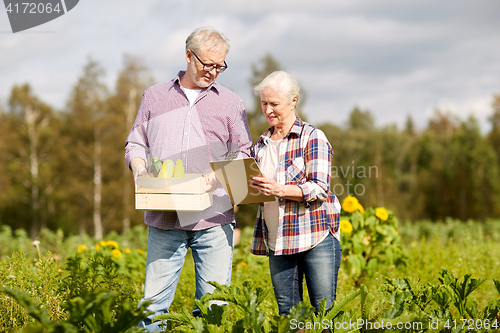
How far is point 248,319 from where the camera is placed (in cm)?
159

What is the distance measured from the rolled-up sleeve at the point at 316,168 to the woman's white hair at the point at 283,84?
0.76 ft

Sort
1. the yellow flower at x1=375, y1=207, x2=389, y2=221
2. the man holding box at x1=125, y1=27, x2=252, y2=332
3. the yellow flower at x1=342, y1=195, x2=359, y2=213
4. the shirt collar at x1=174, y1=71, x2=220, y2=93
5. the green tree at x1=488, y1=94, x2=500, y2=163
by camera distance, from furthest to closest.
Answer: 1. the green tree at x1=488, y1=94, x2=500, y2=163
2. the yellow flower at x1=375, y1=207, x2=389, y2=221
3. the yellow flower at x1=342, y1=195, x2=359, y2=213
4. the shirt collar at x1=174, y1=71, x2=220, y2=93
5. the man holding box at x1=125, y1=27, x2=252, y2=332

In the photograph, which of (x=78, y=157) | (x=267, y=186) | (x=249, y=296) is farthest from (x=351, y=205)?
(x=78, y=157)

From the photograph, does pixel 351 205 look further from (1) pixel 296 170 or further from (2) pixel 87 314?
(2) pixel 87 314

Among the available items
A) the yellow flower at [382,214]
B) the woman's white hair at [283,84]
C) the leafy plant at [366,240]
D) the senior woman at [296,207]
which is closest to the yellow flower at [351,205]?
the leafy plant at [366,240]

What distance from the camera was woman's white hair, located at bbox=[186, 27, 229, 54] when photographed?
213 centimetres

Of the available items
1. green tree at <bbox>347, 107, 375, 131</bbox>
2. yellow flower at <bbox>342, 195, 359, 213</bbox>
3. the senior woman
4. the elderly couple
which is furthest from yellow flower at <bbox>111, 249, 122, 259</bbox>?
green tree at <bbox>347, 107, 375, 131</bbox>

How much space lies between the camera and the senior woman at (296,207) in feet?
6.87

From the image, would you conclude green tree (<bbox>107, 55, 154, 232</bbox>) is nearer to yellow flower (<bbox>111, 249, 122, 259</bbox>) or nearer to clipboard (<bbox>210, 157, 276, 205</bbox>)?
yellow flower (<bbox>111, 249, 122, 259</bbox>)

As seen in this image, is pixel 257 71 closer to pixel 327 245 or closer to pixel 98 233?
pixel 98 233

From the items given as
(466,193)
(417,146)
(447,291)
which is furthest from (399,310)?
(417,146)

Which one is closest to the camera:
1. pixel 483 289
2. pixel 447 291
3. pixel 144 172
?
pixel 447 291

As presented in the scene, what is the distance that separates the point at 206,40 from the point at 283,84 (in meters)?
0.45

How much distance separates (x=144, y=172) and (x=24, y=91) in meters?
19.5
